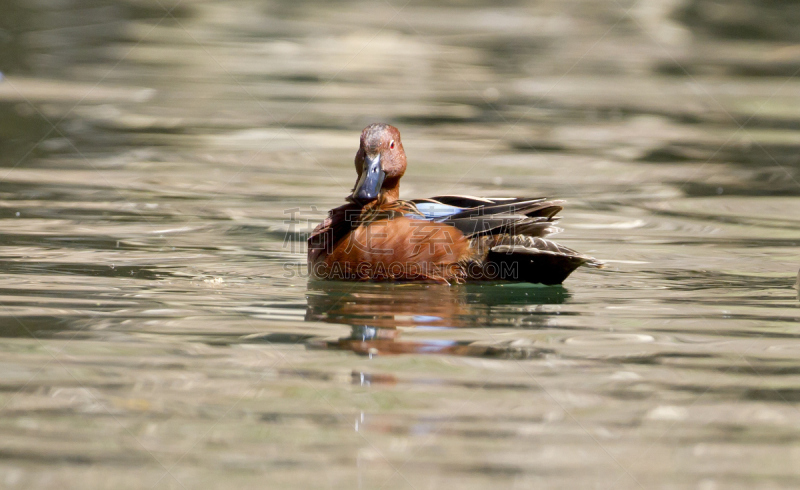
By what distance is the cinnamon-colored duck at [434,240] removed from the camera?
605 centimetres

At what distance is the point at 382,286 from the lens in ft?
20.1

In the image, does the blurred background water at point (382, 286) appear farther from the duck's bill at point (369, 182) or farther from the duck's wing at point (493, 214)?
the duck's bill at point (369, 182)

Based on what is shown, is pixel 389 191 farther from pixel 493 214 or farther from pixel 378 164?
pixel 493 214

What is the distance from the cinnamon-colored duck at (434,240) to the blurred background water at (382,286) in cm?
15

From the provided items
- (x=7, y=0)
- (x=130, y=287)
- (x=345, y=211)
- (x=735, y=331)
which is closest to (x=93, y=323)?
(x=130, y=287)

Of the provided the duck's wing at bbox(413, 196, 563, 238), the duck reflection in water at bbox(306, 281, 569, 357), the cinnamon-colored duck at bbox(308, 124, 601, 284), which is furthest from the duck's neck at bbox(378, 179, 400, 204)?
the duck reflection in water at bbox(306, 281, 569, 357)

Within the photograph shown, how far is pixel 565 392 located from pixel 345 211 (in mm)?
2456

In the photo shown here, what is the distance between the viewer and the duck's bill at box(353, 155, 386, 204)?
618cm

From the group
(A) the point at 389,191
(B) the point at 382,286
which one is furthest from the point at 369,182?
(B) the point at 382,286

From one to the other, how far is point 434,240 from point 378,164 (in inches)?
24.6

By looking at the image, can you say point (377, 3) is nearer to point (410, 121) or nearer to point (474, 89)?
point (474, 89)

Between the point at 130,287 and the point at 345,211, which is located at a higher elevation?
the point at 345,211

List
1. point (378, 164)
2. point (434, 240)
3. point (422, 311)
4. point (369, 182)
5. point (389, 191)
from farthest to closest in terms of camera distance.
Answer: point (389, 191) → point (378, 164) → point (369, 182) → point (434, 240) → point (422, 311)

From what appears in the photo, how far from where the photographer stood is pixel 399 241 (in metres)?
6.05
